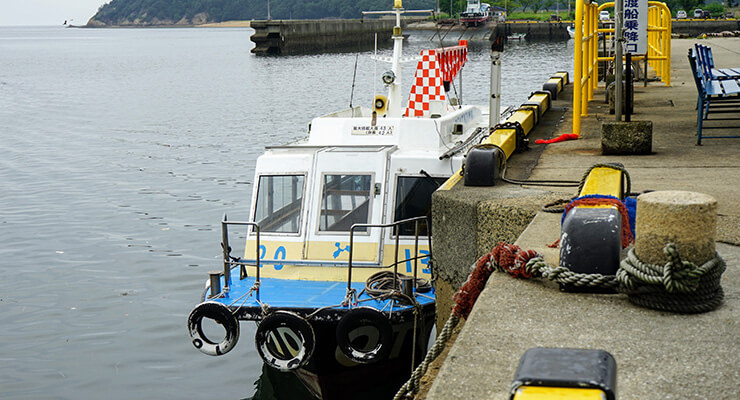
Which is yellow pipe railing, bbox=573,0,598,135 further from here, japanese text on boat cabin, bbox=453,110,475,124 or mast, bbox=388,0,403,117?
mast, bbox=388,0,403,117

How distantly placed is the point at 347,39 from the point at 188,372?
80.3 meters

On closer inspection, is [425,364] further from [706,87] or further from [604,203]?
[706,87]

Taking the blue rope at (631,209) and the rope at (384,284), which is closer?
the blue rope at (631,209)

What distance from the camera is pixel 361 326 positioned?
7.55 m

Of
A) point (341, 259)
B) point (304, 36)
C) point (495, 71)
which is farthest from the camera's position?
point (304, 36)

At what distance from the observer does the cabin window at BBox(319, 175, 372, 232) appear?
9.10 metres

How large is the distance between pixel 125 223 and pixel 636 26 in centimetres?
1049

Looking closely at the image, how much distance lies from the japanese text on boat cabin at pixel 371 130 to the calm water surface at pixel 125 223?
296 centimetres

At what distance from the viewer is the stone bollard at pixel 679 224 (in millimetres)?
3213

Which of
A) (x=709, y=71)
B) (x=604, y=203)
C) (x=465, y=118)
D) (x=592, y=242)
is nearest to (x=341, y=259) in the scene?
(x=465, y=118)

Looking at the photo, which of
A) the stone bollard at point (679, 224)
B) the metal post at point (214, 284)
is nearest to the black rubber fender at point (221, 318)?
the metal post at point (214, 284)

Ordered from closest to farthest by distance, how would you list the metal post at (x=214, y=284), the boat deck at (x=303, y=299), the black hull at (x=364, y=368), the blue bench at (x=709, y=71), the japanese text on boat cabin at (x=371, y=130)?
the boat deck at (x=303, y=299)
the black hull at (x=364, y=368)
the metal post at (x=214, y=284)
the blue bench at (x=709, y=71)
the japanese text on boat cabin at (x=371, y=130)

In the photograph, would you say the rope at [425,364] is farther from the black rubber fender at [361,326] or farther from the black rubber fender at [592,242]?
the black rubber fender at [361,326]

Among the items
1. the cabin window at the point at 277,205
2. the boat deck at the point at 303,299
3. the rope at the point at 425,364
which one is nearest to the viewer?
the rope at the point at 425,364
